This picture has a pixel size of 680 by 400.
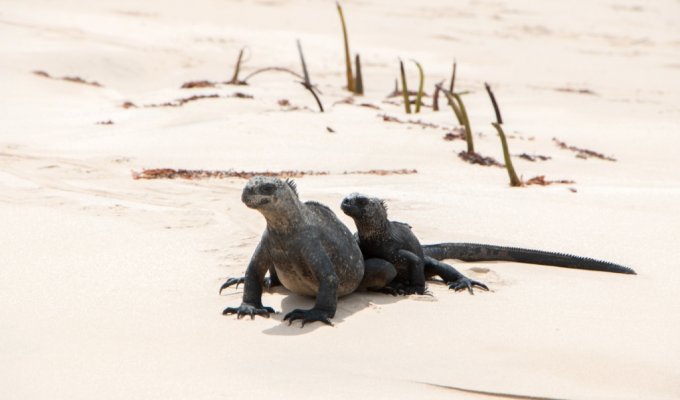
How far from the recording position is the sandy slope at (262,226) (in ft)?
12.2

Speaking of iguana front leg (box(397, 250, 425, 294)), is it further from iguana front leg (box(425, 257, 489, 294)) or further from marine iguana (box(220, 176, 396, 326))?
marine iguana (box(220, 176, 396, 326))

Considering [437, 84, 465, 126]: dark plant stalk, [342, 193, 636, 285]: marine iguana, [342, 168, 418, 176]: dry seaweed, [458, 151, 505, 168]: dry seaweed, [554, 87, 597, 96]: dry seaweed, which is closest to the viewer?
[342, 193, 636, 285]: marine iguana

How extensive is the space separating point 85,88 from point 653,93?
9915 mm

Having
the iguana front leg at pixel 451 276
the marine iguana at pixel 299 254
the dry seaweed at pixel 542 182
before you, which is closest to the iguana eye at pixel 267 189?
the marine iguana at pixel 299 254

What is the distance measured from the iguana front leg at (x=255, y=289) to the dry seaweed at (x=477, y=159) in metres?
4.85

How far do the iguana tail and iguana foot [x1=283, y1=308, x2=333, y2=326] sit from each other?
4.76 feet

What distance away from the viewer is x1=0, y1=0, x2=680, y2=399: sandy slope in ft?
12.2

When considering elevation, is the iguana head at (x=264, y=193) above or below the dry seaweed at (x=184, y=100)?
above

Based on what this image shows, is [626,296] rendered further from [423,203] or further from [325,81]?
[325,81]

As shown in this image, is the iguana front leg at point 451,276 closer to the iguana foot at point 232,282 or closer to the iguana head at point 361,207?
the iguana head at point 361,207

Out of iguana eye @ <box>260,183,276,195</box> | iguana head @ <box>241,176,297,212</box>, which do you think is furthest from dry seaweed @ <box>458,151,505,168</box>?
iguana eye @ <box>260,183,276,195</box>

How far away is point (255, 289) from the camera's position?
4547mm

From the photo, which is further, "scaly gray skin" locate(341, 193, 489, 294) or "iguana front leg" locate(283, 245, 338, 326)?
"scaly gray skin" locate(341, 193, 489, 294)

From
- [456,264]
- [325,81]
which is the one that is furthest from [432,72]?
[456,264]
